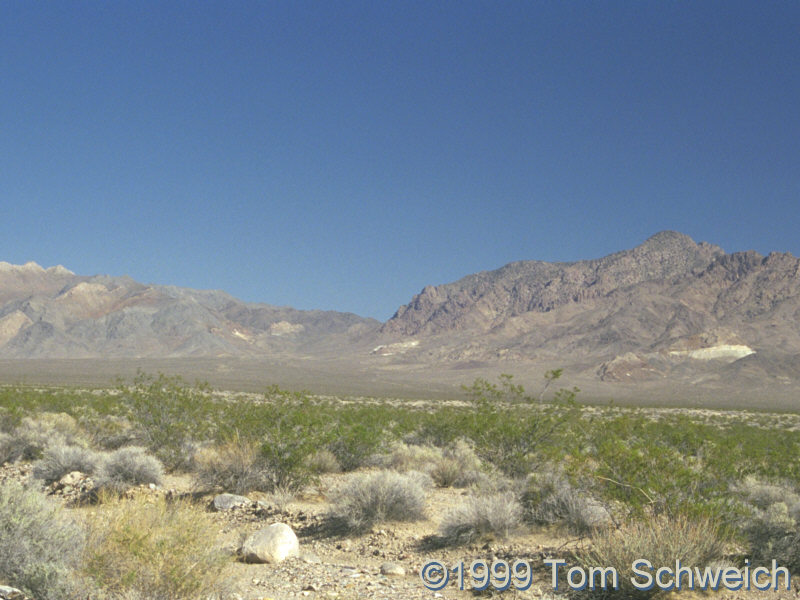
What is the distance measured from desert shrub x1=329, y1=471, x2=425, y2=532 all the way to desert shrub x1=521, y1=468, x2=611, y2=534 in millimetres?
1825

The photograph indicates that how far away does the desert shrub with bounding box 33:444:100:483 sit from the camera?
13234mm

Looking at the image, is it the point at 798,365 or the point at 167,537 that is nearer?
the point at 167,537

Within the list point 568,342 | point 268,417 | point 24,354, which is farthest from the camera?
point 24,354

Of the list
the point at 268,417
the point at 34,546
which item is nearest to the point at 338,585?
the point at 34,546

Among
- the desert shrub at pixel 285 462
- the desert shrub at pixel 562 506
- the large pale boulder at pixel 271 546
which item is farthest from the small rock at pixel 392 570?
the desert shrub at pixel 285 462

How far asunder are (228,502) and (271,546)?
10.3 ft

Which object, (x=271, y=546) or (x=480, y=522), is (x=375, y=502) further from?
(x=271, y=546)

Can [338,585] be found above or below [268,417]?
below

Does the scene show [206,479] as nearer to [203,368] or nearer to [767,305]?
[203,368]

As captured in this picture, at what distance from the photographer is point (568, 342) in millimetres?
172375

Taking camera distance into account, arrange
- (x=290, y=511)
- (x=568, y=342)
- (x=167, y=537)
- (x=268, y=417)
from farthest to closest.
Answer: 1. (x=568, y=342)
2. (x=268, y=417)
3. (x=290, y=511)
4. (x=167, y=537)

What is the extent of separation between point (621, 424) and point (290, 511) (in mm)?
6209

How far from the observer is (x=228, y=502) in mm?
11227

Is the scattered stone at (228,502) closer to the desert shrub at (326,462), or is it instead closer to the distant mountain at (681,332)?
the desert shrub at (326,462)
